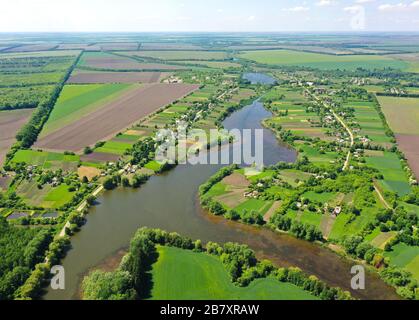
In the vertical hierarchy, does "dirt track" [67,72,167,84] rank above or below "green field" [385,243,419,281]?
above

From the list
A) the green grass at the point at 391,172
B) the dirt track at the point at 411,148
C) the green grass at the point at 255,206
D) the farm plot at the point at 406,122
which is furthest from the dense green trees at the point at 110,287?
the farm plot at the point at 406,122

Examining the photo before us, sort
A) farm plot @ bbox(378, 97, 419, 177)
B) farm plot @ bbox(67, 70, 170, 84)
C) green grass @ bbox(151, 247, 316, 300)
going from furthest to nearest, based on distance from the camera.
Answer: farm plot @ bbox(67, 70, 170, 84), farm plot @ bbox(378, 97, 419, 177), green grass @ bbox(151, 247, 316, 300)

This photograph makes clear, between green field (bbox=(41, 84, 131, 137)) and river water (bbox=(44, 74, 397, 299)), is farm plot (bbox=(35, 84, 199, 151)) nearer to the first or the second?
green field (bbox=(41, 84, 131, 137))

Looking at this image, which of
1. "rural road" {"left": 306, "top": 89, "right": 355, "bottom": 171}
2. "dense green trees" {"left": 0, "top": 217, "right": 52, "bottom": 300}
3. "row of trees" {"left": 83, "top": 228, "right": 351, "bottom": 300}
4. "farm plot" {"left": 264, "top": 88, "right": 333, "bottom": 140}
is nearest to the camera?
"row of trees" {"left": 83, "top": 228, "right": 351, "bottom": 300}

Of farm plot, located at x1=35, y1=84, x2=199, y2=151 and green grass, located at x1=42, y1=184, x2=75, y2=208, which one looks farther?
farm plot, located at x1=35, y1=84, x2=199, y2=151

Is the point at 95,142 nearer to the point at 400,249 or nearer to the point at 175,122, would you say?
the point at 175,122

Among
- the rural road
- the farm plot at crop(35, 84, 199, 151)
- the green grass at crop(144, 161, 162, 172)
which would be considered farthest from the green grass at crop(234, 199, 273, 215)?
the farm plot at crop(35, 84, 199, 151)

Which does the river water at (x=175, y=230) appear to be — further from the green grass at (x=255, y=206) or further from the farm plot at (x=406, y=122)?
the farm plot at (x=406, y=122)
